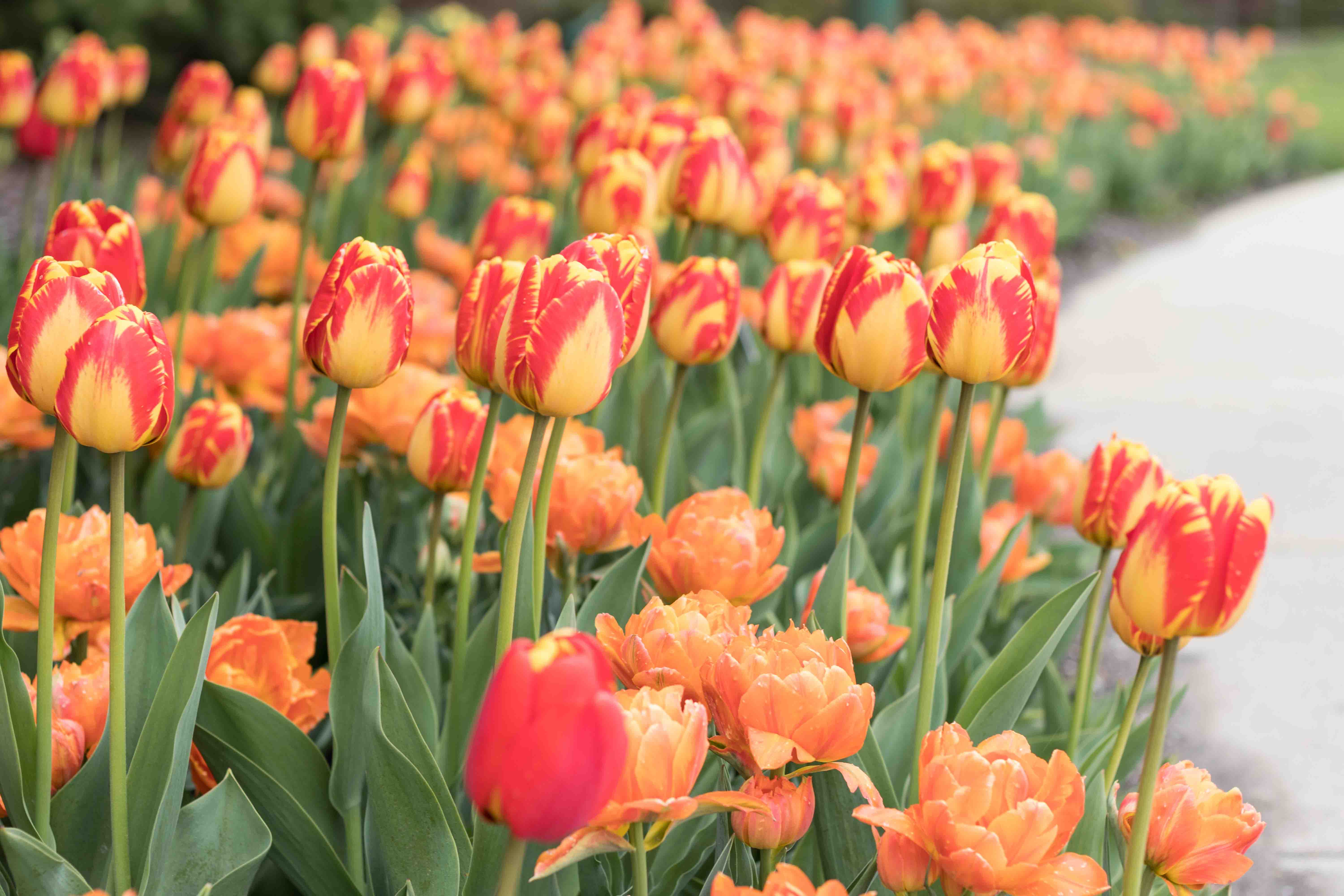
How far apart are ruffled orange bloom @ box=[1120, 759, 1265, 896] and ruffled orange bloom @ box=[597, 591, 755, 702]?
33 cm

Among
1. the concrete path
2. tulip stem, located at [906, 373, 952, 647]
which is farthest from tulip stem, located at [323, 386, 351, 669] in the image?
the concrete path

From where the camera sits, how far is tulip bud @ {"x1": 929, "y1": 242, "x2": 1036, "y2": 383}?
3.39 ft

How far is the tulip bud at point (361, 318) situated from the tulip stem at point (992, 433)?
0.88 m

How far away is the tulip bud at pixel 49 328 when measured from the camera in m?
0.90

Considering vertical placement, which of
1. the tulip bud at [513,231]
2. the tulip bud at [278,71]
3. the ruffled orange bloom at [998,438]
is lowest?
the ruffled orange bloom at [998,438]

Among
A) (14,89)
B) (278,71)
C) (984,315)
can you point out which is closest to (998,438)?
(984,315)

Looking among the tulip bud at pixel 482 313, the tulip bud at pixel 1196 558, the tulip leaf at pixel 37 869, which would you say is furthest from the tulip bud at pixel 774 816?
the tulip leaf at pixel 37 869

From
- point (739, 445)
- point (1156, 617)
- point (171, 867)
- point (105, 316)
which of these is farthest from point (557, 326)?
point (739, 445)

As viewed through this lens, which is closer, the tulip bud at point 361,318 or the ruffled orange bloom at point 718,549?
the tulip bud at point 361,318

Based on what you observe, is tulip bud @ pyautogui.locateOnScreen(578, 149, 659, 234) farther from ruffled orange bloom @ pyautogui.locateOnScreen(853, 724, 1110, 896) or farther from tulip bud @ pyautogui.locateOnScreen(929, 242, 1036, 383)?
ruffled orange bloom @ pyautogui.locateOnScreen(853, 724, 1110, 896)

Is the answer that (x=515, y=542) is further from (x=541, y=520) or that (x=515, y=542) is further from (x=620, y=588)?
(x=620, y=588)

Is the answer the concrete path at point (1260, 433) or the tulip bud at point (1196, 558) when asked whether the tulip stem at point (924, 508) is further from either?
the concrete path at point (1260, 433)

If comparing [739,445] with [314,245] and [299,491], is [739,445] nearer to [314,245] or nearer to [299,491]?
[299,491]

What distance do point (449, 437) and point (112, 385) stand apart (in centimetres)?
52
